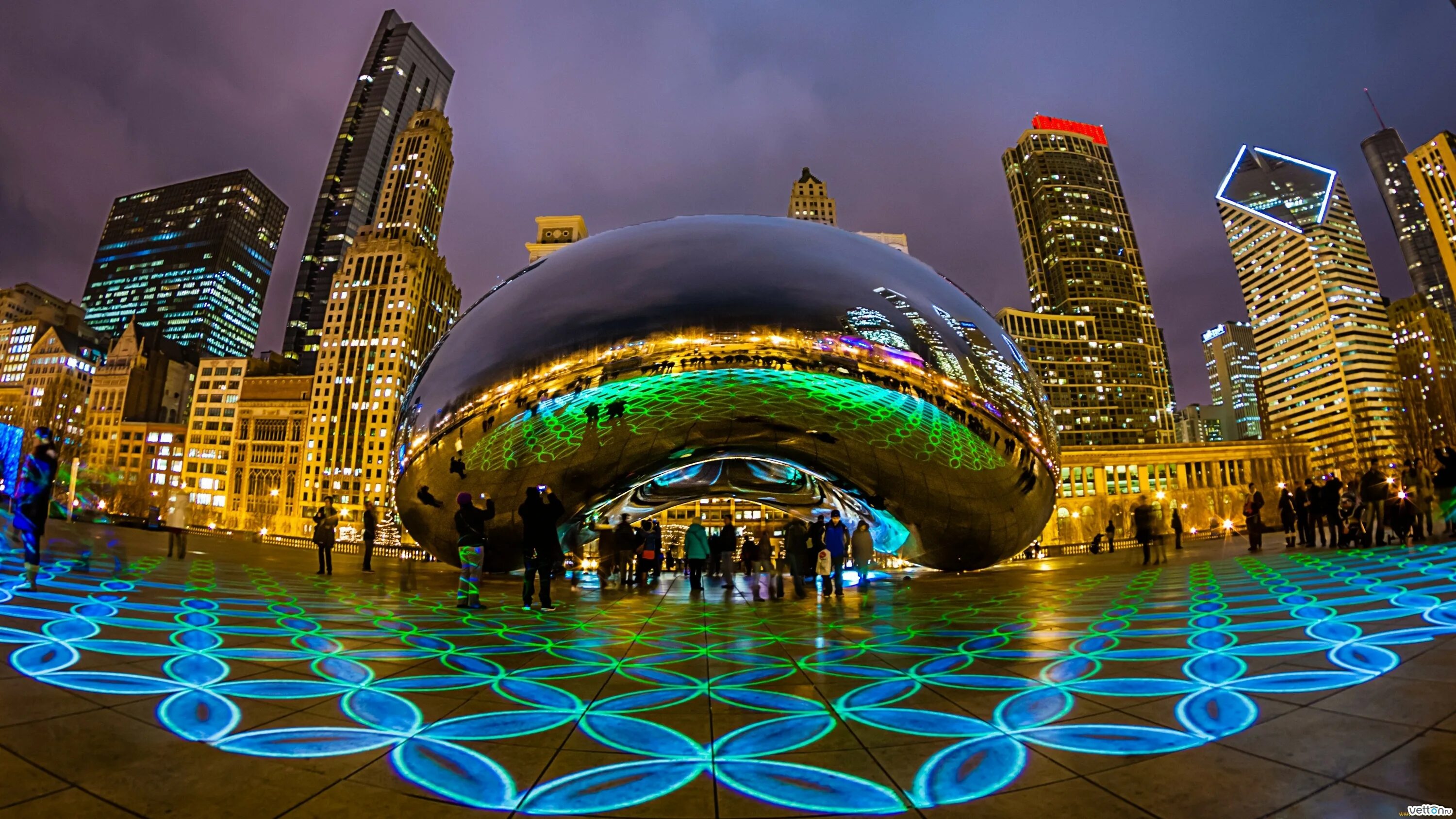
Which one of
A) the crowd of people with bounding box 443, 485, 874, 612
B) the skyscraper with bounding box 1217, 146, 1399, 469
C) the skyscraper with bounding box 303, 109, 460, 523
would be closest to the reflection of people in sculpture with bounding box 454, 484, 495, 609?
the crowd of people with bounding box 443, 485, 874, 612

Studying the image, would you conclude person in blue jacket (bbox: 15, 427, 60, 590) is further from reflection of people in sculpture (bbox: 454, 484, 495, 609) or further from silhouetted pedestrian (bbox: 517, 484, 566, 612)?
silhouetted pedestrian (bbox: 517, 484, 566, 612)

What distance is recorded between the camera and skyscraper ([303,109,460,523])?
319 ft

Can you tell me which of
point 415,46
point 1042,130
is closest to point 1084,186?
point 1042,130

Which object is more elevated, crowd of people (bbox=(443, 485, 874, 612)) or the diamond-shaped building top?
the diamond-shaped building top

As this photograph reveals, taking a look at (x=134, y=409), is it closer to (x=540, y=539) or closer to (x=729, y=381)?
(x=540, y=539)

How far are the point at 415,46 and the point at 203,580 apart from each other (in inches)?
8881

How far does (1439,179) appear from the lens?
118125mm

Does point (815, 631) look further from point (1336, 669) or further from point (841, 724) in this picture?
point (1336, 669)

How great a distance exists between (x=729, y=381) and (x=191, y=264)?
207877 mm

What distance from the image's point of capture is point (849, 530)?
45.6 feet

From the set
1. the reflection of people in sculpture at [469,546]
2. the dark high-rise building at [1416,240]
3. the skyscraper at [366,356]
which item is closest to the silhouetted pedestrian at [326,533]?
the reflection of people in sculpture at [469,546]

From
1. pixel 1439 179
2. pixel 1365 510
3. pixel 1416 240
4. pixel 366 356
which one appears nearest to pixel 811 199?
pixel 366 356

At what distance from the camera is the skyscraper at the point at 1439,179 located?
360 ft

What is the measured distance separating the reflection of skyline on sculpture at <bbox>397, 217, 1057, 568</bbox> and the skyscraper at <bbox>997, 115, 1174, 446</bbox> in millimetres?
107431
